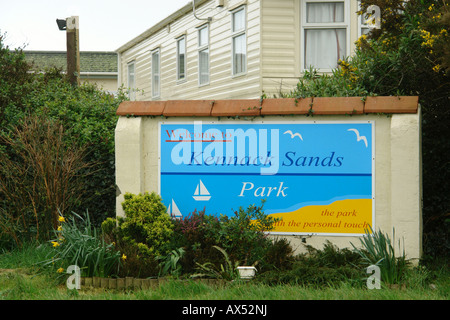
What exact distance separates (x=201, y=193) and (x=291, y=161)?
1120mm

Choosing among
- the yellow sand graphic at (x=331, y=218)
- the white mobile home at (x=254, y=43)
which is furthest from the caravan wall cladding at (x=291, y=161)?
the white mobile home at (x=254, y=43)

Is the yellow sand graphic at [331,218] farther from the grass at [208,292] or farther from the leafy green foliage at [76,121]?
the leafy green foliage at [76,121]

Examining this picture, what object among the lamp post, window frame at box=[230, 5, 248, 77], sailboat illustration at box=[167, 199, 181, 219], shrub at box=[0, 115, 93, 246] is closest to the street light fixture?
the lamp post

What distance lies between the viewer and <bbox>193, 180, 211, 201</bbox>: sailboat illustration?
23.9ft

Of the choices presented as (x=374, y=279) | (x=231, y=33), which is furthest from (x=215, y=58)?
(x=374, y=279)

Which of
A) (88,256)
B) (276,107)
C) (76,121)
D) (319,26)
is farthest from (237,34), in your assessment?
(88,256)

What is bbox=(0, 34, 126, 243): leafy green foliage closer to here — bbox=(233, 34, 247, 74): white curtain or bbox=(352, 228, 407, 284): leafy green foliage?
bbox=(352, 228, 407, 284): leafy green foliage

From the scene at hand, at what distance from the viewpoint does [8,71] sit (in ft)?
31.6

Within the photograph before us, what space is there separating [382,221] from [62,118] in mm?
4655

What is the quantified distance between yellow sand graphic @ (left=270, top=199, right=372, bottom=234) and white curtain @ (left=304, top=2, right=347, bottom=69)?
6.54m

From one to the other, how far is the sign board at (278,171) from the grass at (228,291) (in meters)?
1.03

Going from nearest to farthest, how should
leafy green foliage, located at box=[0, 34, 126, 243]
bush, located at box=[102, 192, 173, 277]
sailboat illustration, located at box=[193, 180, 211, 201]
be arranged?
bush, located at box=[102, 192, 173, 277], sailboat illustration, located at box=[193, 180, 211, 201], leafy green foliage, located at box=[0, 34, 126, 243]

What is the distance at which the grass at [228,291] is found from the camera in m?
5.60

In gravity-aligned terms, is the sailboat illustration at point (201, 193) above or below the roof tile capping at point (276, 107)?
below
